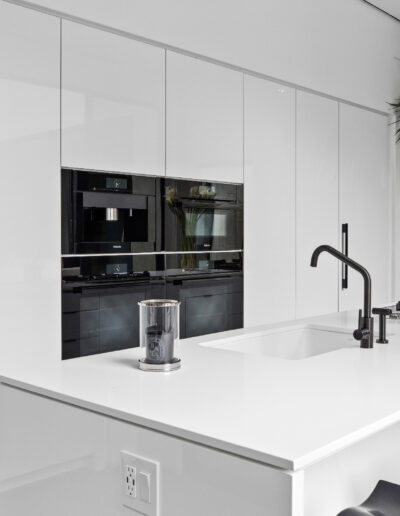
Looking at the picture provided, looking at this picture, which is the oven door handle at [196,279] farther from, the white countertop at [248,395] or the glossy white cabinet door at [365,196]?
the white countertop at [248,395]

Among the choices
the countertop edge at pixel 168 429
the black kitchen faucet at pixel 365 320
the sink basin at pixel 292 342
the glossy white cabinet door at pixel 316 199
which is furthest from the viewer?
the glossy white cabinet door at pixel 316 199

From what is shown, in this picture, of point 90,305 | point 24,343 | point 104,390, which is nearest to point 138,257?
point 90,305

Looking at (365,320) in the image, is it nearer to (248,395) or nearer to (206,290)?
(248,395)

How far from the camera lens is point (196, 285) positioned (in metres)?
3.63

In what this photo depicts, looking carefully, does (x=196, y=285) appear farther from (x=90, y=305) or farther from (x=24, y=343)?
(x=24, y=343)

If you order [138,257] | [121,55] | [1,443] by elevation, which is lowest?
[1,443]

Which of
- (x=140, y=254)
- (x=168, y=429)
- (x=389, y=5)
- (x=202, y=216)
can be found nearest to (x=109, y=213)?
(x=140, y=254)

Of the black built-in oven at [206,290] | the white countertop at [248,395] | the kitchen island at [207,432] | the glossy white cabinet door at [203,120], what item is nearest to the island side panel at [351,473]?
the kitchen island at [207,432]

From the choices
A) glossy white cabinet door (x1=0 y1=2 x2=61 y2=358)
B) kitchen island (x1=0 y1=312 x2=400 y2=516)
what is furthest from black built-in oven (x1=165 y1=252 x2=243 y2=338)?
kitchen island (x1=0 y1=312 x2=400 y2=516)

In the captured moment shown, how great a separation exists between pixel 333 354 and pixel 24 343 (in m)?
1.41

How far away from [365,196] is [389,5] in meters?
1.40

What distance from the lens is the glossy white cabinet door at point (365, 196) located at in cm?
467

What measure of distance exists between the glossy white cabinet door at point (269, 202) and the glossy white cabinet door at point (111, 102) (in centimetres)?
74

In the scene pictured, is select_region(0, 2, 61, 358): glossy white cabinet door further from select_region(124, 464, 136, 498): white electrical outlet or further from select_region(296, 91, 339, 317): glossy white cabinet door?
select_region(296, 91, 339, 317): glossy white cabinet door
